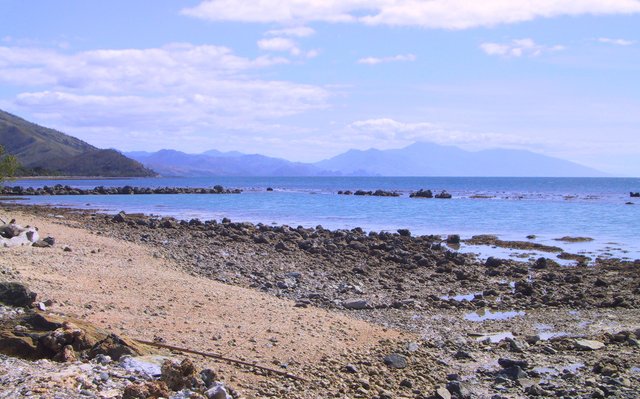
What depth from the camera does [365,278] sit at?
18.3 m

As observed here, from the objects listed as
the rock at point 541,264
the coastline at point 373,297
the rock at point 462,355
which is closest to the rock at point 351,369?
the coastline at point 373,297

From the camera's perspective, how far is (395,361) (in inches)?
385

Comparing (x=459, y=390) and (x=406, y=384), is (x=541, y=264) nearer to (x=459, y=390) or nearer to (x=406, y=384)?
(x=459, y=390)

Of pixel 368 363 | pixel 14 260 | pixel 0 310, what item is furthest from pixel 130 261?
pixel 368 363

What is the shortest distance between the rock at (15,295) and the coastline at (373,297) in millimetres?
823

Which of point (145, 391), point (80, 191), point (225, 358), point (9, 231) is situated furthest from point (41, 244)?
point (80, 191)

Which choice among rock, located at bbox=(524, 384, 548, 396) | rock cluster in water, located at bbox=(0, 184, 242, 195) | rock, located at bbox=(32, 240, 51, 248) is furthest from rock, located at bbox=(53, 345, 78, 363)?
rock cluster in water, located at bbox=(0, 184, 242, 195)

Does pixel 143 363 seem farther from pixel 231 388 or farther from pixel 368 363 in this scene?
pixel 368 363

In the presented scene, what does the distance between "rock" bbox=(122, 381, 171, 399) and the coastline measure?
60.4 inches

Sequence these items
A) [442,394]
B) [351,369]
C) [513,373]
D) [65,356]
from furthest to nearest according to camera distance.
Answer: [513,373]
[351,369]
[442,394]
[65,356]

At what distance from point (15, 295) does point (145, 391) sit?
13.0ft

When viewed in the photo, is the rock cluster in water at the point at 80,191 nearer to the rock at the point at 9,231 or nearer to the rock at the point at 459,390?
the rock at the point at 9,231

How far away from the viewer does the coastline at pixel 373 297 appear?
9.86 meters

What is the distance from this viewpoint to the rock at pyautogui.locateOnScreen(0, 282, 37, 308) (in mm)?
9273
